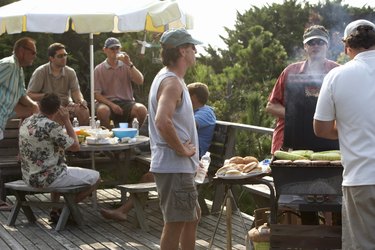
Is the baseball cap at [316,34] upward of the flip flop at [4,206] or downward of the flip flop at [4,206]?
upward

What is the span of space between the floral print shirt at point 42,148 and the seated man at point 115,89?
2418 millimetres

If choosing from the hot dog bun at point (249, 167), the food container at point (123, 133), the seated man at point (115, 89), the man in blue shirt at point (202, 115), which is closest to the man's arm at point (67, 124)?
the food container at point (123, 133)

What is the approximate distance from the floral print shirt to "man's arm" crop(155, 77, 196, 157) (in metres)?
2.21

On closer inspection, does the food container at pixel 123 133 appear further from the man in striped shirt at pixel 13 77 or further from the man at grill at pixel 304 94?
the man at grill at pixel 304 94

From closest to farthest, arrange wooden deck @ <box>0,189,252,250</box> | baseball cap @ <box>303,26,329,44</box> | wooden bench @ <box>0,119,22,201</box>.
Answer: baseball cap @ <box>303,26,329,44</box>, wooden deck @ <box>0,189,252,250</box>, wooden bench @ <box>0,119,22,201</box>

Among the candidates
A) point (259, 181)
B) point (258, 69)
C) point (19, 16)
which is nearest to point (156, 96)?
point (259, 181)

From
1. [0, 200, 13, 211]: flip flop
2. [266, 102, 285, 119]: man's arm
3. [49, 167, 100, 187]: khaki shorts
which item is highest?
[266, 102, 285, 119]: man's arm

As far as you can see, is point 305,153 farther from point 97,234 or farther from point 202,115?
point 97,234

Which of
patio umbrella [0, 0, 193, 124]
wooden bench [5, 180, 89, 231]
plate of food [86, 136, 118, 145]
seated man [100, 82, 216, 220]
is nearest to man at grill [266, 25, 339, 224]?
seated man [100, 82, 216, 220]

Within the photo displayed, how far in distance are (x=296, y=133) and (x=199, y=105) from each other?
1752 mm

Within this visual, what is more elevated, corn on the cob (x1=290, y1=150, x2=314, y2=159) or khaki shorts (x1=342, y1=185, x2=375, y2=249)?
corn on the cob (x1=290, y1=150, x2=314, y2=159)

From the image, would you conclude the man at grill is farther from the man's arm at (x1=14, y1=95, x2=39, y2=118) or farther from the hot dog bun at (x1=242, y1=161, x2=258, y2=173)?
the man's arm at (x1=14, y1=95, x2=39, y2=118)

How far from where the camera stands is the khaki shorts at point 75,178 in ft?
22.5

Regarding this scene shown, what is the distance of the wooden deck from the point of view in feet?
21.1
